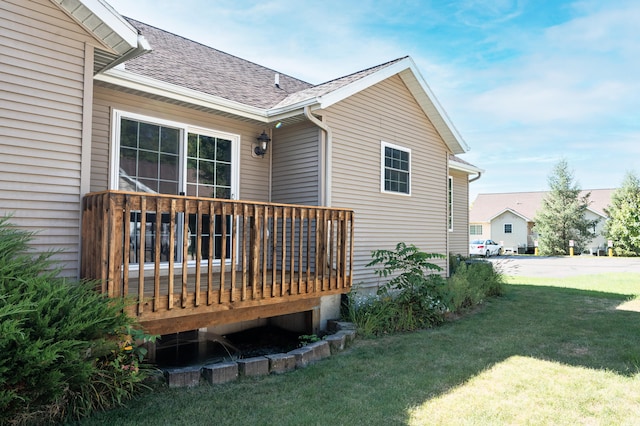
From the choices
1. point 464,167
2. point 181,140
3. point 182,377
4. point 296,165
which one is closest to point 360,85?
point 296,165

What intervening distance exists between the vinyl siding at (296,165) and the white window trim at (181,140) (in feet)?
2.59

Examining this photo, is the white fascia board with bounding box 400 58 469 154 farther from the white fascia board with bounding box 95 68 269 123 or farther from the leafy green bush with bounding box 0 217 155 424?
the leafy green bush with bounding box 0 217 155 424

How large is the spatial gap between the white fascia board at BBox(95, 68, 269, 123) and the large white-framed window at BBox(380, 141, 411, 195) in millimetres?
2534

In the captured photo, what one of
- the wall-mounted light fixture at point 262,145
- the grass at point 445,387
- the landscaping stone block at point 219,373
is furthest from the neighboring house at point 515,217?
the landscaping stone block at point 219,373

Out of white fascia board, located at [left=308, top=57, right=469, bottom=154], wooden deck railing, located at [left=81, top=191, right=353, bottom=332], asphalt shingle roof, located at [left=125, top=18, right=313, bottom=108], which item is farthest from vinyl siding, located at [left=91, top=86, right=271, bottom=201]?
white fascia board, located at [left=308, top=57, right=469, bottom=154]

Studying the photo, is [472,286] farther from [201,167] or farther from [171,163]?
[171,163]

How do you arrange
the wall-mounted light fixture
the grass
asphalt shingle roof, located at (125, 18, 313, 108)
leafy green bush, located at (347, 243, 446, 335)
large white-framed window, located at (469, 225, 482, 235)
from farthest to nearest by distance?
large white-framed window, located at (469, 225, 482, 235) → the wall-mounted light fixture → leafy green bush, located at (347, 243, 446, 335) → asphalt shingle roof, located at (125, 18, 313, 108) → the grass

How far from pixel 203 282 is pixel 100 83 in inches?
114

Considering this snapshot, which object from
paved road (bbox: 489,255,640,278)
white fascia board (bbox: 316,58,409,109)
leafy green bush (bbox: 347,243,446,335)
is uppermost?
white fascia board (bbox: 316,58,409,109)

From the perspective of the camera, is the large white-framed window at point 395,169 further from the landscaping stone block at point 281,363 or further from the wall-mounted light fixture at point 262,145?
the landscaping stone block at point 281,363

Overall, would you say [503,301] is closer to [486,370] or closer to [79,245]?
[486,370]

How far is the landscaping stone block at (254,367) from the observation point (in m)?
4.16

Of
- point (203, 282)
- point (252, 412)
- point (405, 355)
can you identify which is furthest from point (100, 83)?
point (405, 355)

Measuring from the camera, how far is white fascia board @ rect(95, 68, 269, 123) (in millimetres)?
5066
